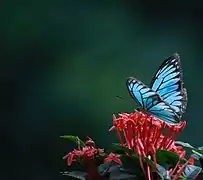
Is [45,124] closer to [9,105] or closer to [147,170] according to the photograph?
[9,105]

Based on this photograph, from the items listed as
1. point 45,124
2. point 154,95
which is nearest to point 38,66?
point 45,124

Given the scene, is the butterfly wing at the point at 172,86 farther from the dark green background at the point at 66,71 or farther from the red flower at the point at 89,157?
the dark green background at the point at 66,71

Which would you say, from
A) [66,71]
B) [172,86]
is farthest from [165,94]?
[66,71]

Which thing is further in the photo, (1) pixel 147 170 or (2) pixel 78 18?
(2) pixel 78 18

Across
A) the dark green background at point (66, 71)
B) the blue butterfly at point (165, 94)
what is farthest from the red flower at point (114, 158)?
the dark green background at point (66, 71)

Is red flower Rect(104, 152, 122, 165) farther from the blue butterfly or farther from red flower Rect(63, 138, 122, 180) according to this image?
the blue butterfly

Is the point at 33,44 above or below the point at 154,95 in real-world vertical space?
above
